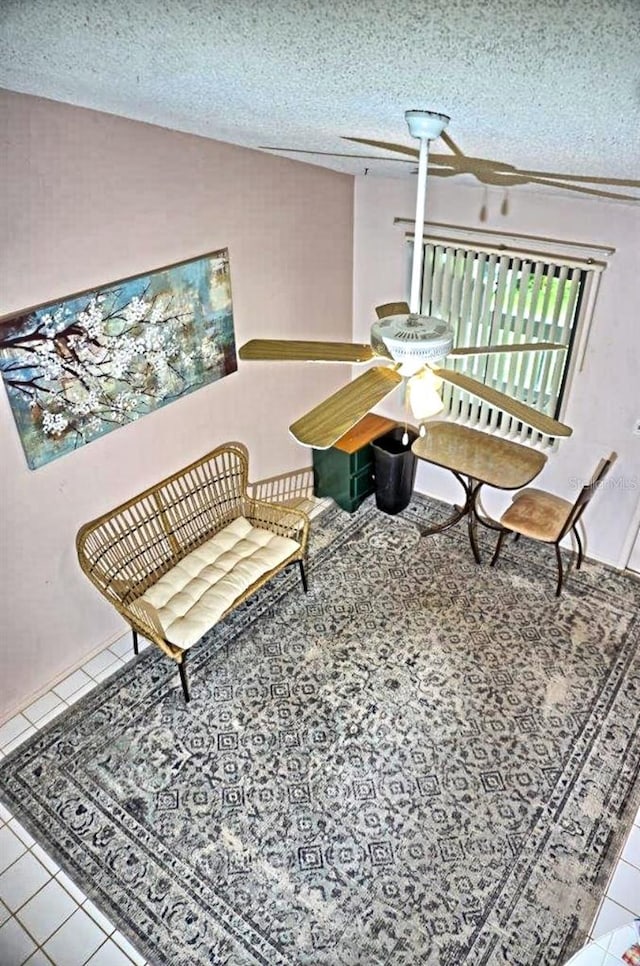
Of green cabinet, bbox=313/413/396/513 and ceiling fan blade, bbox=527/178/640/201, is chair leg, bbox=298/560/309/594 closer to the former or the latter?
green cabinet, bbox=313/413/396/513

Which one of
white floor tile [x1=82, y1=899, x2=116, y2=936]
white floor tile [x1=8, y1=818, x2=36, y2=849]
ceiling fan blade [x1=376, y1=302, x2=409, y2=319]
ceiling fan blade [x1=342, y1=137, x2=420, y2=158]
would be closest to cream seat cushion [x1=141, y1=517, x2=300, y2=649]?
white floor tile [x1=8, y1=818, x2=36, y2=849]

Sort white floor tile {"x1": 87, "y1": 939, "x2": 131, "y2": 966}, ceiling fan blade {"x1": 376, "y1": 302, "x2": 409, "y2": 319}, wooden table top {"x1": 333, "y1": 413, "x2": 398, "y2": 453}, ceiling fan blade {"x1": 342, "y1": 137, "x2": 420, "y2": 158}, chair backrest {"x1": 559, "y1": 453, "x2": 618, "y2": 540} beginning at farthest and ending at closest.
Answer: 1. wooden table top {"x1": 333, "y1": 413, "x2": 398, "y2": 453}
2. chair backrest {"x1": 559, "y1": 453, "x2": 618, "y2": 540}
3. white floor tile {"x1": 87, "y1": 939, "x2": 131, "y2": 966}
4. ceiling fan blade {"x1": 376, "y1": 302, "x2": 409, "y2": 319}
5. ceiling fan blade {"x1": 342, "y1": 137, "x2": 420, "y2": 158}

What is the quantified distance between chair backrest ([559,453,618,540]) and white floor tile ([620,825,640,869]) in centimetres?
174

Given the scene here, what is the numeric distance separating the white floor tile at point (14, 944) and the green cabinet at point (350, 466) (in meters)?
3.30

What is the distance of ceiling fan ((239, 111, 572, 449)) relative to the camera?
2053mm

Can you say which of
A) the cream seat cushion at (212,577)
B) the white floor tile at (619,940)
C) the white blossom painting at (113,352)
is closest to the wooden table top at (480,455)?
the cream seat cushion at (212,577)

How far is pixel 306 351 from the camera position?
7.89ft

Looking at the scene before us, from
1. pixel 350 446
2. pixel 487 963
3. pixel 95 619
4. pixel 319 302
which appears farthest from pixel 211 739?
pixel 319 302

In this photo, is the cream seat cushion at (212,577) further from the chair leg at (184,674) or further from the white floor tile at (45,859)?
the white floor tile at (45,859)

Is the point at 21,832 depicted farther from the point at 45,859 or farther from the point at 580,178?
the point at 580,178

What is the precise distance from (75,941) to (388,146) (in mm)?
3558

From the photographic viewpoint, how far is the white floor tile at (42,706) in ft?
12.4

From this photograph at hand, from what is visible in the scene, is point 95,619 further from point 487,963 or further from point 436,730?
point 487,963

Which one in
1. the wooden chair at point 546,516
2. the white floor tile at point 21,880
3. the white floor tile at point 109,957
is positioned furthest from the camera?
the wooden chair at point 546,516
